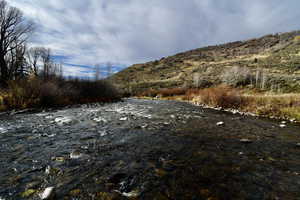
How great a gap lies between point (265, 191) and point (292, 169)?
118 centimetres

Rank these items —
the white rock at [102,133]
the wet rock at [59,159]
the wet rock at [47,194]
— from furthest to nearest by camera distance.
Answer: the white rock at [102,133], the wet rock at [59,159], the wet rock at [47,194]

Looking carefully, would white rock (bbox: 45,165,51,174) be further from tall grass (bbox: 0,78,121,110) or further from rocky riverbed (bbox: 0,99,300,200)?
tall grass (bbox: 0,78,121,110)

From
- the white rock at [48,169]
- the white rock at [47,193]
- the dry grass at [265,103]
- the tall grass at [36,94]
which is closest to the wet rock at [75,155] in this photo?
the white rock at [48,169]

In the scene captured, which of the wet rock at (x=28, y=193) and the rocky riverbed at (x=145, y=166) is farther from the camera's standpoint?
the rocky riverbed at (x=145, y=166)

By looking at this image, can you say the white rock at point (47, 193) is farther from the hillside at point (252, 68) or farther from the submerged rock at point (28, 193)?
the hillside at point (252, 68)

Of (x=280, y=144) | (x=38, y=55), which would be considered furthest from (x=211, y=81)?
(x=38, y=55)

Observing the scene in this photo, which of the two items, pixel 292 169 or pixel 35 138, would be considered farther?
pixel 35 138

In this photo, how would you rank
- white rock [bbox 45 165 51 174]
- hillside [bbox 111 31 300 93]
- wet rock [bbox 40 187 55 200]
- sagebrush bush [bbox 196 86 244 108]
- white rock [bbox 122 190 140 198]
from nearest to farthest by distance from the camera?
wet rock [bbox 40 187 55 200]
white rock [bbox 122 190 140 198]
white rock [bbox 45 165 51 174]
sagebrush bush [bbox 196 86 244 108]
hillside [bbox 111 31 300 93]

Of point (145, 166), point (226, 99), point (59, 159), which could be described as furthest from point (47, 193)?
point (226, 99)

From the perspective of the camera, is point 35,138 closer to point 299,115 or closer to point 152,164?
point 152,164

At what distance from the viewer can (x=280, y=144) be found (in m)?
3.97

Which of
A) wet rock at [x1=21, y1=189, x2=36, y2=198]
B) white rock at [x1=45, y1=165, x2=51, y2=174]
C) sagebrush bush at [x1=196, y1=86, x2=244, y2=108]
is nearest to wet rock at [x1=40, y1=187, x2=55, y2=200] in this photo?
wet rock at [x1=21, y1=189, x2=36, y2=198]

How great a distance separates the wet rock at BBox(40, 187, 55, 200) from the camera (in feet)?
6.02

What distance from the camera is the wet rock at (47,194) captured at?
1835 millimetres
